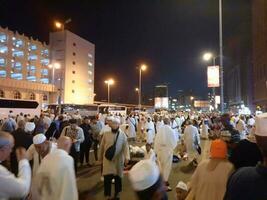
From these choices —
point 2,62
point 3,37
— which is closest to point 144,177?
point 2,62

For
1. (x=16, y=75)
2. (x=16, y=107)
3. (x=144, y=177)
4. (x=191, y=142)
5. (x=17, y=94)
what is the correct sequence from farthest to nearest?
(x=16, y=75)
(x=17, y=94)
(x=16, y=107)
(x=191, y=142)
(x=144, y=177)

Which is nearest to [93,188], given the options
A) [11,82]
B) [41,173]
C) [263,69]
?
[41,173]

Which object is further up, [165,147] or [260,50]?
[260,50]

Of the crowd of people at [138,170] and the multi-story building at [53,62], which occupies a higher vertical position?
the multi-story building at [53,62]

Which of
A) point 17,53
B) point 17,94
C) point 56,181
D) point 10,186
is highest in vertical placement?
point 17,53

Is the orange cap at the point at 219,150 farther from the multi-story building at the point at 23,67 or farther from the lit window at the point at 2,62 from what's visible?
the lit window at the point at 2,62

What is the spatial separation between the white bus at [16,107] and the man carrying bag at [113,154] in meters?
24.1

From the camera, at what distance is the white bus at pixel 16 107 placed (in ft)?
98.1

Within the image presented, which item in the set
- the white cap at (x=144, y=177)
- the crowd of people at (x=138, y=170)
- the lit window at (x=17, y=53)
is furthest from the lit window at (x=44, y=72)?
the white cap at (x=144, y=177)

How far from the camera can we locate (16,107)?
31.7 metres

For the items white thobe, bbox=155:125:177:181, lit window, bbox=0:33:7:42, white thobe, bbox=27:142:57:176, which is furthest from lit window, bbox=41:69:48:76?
white thobe, bbox=27:142:57:176

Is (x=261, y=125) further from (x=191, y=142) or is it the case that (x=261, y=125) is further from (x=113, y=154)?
(x=191, y=142)

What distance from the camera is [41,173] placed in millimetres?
3918

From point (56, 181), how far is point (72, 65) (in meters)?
76.8
